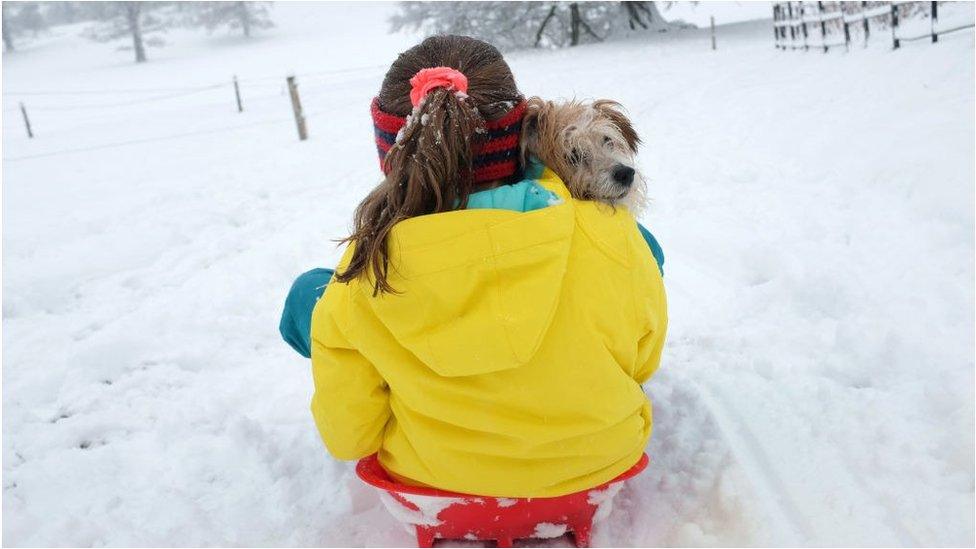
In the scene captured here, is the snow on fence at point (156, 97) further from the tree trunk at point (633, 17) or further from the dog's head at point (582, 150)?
the dog's head at point (582, 150)

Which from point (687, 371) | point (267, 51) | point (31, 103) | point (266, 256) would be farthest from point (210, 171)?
point (267, 51)

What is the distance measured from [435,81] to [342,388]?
792 mm

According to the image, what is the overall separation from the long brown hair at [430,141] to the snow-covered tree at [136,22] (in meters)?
44.2

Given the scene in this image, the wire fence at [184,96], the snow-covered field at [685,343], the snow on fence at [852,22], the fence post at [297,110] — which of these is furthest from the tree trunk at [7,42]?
the snow on fence at [852,22]

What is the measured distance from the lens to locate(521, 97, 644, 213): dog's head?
5.18 feet

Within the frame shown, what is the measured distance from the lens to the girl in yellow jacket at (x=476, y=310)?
1.40 meters

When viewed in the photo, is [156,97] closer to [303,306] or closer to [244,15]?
[303,306]

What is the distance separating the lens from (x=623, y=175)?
1.56 metres

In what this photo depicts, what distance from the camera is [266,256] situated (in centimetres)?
473

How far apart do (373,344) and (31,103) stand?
28.5 metres

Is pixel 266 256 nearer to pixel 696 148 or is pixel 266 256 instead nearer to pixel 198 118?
pixel 696 148

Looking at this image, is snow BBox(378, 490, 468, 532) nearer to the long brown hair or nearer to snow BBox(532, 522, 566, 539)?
snow BBox(532, 522, 566, 539)

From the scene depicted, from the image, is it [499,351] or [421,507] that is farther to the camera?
[421,507]

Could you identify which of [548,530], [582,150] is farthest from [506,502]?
[582,150]
